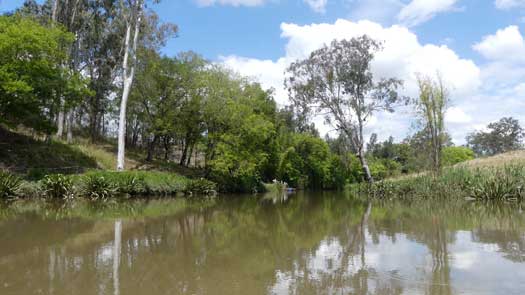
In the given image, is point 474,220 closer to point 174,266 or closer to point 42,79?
point 174,266

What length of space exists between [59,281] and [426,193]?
21.5m

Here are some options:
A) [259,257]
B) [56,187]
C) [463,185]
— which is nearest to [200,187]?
[56,187]

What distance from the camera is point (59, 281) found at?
224 inches

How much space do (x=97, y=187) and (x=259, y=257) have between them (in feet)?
55.5

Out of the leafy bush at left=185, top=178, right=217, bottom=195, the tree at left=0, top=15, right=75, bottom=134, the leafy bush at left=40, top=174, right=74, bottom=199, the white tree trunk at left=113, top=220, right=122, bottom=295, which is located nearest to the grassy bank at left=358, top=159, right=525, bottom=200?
the leafy bush at left=185, top=178, right=217, bottom=195

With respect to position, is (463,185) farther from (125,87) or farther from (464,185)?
(125,87)

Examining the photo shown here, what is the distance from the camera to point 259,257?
24.5 ft

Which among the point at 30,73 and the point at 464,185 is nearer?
the point at 30,73

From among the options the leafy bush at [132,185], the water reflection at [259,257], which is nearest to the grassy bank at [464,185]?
the water reflection at [259,257]

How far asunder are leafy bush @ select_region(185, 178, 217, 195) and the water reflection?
49.2ft

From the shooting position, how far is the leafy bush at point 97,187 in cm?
2205

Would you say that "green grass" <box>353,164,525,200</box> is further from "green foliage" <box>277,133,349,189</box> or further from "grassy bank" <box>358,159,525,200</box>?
"green foliage" <box>277,133,349,189</box>

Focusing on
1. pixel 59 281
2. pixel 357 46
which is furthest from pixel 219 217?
pixel 357 46

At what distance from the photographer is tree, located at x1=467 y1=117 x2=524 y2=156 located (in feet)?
220
